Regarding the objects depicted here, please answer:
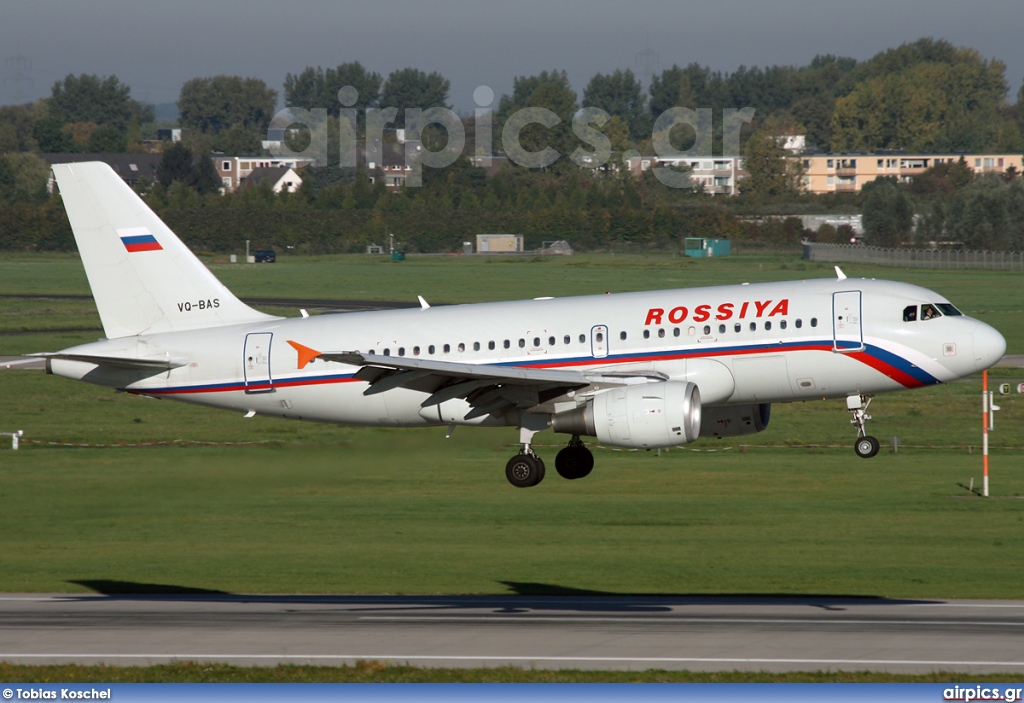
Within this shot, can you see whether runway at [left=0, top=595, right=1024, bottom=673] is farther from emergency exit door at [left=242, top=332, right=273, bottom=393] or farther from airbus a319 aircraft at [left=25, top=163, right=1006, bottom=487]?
emergency exit door at [left=242, top=332, right=273, bottom=393]

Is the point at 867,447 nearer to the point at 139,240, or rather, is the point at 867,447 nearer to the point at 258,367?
the point at 258,367

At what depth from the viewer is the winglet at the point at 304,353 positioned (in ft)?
145

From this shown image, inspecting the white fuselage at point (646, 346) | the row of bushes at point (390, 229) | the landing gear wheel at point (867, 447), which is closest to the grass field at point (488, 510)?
the white fuselage at point (646, 346)

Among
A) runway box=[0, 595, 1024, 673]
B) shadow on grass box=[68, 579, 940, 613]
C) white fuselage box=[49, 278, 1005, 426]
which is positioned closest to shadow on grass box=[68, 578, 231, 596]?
shadow on grass box=[68, 579, 940, 613]

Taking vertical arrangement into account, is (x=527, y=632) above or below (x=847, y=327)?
below

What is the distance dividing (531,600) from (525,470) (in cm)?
795

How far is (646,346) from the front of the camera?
140 feet

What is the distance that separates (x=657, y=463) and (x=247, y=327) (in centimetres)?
3355

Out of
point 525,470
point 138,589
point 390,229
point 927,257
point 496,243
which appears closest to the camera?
point 525,470

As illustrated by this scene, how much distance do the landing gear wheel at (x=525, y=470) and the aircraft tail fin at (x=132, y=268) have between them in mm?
10381

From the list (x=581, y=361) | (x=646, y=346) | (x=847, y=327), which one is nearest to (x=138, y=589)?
(x=581, y=361)

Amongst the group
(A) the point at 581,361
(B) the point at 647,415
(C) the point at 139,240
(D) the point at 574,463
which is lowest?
(D) the point at 574,463

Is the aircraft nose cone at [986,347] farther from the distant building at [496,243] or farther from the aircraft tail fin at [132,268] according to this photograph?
the distant building at [496,243]

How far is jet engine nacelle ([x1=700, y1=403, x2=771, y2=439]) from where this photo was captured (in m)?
44.4
